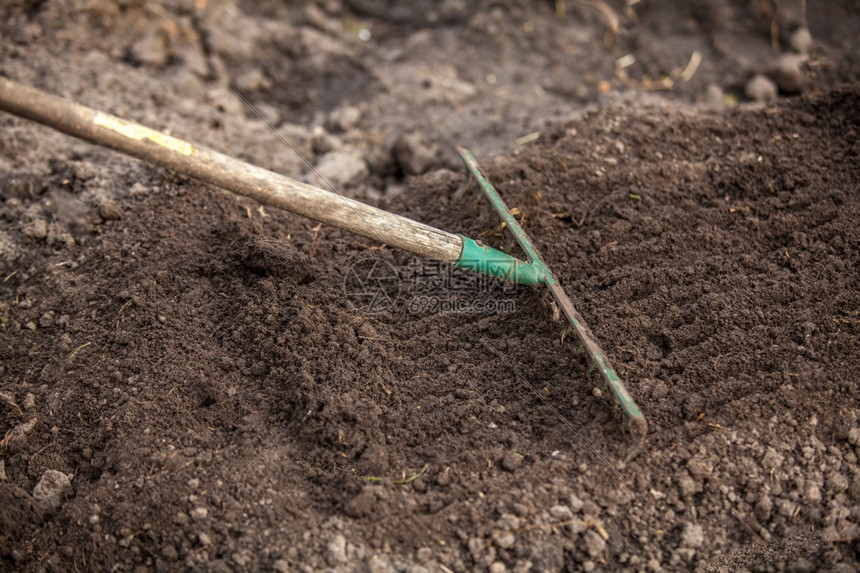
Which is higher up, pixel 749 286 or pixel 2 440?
pixel 749 286

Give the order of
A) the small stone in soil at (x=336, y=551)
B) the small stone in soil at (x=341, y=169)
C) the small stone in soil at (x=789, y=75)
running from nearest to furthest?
1. the small stone in soil at (x=336, y=551)
2. the small stone in soil at (x=341, y=169)
3. the small stone in soil at (x=789, y=75)

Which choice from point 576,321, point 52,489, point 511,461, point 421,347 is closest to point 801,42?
point 576,321

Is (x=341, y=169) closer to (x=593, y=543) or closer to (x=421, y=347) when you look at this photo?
(x=421, y=347)

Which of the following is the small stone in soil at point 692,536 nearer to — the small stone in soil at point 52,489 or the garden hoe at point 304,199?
the garden hoe at point 304,199

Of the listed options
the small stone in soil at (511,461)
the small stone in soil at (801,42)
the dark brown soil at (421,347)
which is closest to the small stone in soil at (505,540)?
the dark brown soil at (421,347)

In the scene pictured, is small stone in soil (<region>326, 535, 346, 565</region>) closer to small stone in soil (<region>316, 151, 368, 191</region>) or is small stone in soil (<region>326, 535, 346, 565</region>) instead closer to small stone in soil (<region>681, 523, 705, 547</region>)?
small stone in soil (<region>681, 523, 705, 547</region>)

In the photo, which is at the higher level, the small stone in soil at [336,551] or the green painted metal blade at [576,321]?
the green painted metal blade at [576,321]

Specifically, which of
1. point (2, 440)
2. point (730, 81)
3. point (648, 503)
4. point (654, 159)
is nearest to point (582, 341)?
point (648, 503)

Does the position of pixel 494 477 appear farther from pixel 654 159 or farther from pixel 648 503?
pixel 654 159
